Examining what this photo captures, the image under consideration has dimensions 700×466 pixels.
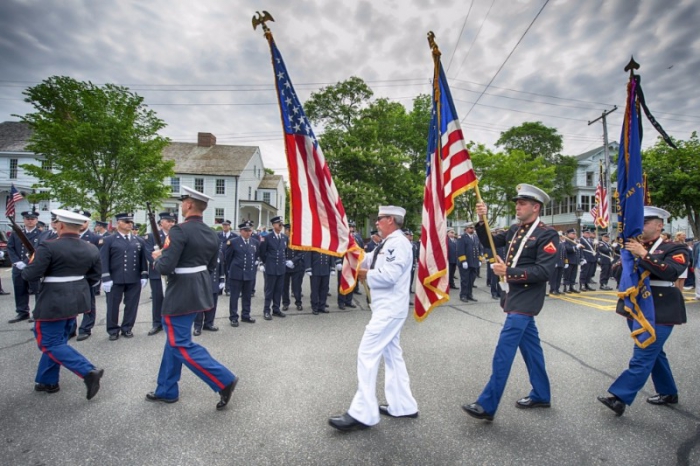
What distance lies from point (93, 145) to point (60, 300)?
1689 cm

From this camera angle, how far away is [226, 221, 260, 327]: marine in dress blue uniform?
736 cm

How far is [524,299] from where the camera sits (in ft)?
11.4

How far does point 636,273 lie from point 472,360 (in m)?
2.29

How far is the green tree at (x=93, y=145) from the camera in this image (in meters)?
16.8

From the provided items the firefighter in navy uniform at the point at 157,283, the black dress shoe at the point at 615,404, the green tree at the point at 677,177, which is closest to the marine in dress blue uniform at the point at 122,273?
the firefighter in navy uniform at the point at 157,283

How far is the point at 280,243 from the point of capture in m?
8.26

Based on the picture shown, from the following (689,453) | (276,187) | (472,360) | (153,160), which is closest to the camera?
(689,453)

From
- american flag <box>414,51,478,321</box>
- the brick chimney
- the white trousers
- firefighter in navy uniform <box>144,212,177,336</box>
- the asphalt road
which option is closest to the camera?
the asphalt road

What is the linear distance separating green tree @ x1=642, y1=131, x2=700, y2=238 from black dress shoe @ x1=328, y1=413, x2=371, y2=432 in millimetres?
28482

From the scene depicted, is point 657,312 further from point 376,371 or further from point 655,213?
point 376,371

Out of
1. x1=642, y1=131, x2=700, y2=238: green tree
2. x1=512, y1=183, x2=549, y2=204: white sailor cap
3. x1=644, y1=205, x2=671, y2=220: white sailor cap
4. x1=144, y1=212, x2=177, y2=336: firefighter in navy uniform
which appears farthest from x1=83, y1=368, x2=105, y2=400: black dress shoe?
x1=642, y1=131, x2=700, y2=238: green tree

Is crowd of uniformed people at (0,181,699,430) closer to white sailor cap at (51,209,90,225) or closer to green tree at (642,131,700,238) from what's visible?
white sailor cap at (51,209,90,225)

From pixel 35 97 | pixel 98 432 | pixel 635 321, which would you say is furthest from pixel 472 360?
pixel 35 97

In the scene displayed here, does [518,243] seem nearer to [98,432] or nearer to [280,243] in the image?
[98,432]
